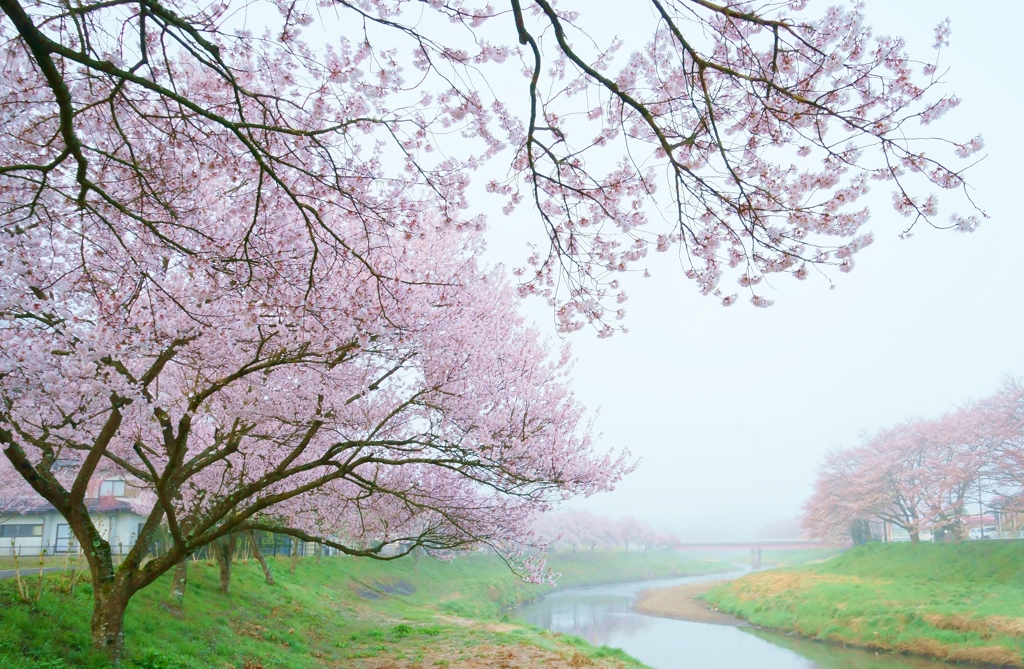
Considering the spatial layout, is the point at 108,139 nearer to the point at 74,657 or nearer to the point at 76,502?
the point at 76,502

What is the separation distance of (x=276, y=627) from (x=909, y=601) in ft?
79.6

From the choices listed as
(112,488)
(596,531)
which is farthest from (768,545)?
(112,488)

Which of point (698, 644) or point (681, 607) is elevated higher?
point (698, 644)

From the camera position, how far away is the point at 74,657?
7.86m

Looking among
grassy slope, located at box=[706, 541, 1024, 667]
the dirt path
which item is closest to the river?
grassy slope, located at box=[706, 541, 1024, 667]

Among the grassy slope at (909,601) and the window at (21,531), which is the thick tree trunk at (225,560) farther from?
the grassy slope at (909,601)

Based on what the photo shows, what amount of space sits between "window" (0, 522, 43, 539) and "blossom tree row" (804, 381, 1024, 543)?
4814 centimetres

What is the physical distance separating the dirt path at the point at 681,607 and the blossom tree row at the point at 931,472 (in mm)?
12934

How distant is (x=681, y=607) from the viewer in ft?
125

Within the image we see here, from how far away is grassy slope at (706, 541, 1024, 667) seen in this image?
21641 mm

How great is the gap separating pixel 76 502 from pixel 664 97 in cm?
835

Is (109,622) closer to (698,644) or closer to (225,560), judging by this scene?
(225,560)

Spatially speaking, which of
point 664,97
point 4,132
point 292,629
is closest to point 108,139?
point 4,132

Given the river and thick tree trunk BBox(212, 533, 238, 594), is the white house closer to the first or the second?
thick tree trunk BBox(212, 533, 238, 594)
